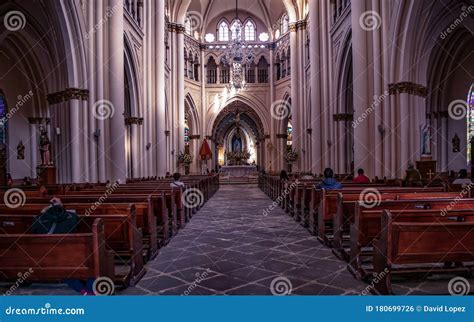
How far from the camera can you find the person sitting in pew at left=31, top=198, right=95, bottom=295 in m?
4.41

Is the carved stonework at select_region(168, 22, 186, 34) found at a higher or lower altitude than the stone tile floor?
higher

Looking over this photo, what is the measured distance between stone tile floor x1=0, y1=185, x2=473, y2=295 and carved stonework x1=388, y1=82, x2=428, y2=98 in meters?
6.98

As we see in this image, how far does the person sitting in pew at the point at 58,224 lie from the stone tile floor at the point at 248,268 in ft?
1.59

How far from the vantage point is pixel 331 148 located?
21875mm

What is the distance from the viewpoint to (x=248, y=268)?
5.81 meters

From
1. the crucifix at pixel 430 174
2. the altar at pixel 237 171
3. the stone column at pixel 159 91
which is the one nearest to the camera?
the crucifix at pixel 430 174

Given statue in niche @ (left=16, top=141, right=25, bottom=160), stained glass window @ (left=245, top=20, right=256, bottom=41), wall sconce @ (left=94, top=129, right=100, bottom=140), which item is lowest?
statue in niche @ (left=16, top=141, right=25, bottom=160)

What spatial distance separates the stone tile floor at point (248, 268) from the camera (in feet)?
15.9

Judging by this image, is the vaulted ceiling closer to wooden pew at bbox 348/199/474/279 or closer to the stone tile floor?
the stone tile floor

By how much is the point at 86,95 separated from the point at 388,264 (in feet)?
39.4

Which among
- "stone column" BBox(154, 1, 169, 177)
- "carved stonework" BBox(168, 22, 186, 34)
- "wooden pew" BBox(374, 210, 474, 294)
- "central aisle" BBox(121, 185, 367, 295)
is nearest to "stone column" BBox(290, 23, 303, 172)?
"carved stonework" BBox(168, 22, 186, 34)

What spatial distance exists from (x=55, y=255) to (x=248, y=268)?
282 cm

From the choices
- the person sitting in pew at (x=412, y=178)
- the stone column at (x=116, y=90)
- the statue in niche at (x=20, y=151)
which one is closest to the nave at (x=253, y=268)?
the person sitting in pew at (x=412, y=178)

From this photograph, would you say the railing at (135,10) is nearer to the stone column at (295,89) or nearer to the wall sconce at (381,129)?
the wall sconce at (381,129)
